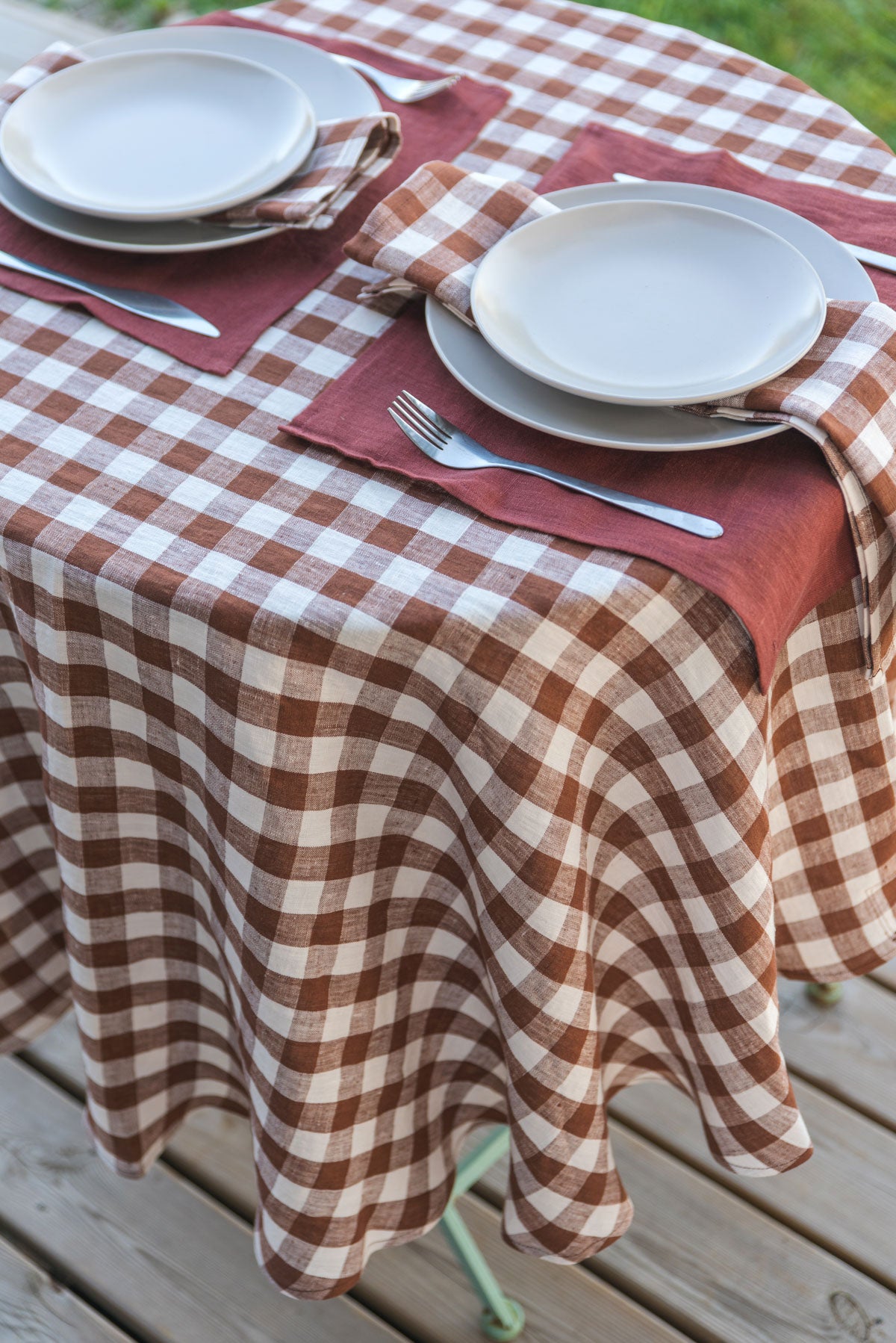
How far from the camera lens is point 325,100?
103cm

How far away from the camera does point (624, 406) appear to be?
78 centimetres

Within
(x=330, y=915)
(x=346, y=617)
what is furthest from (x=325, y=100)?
(x=330, y=915)

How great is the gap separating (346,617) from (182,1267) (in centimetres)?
86

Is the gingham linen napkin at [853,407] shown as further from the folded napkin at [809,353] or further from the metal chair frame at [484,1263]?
the metal chair frame at [484,1263]

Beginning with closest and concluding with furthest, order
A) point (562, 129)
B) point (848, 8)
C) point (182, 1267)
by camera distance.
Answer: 1. point (562, 129)
2. point (182, 1267)
3. point (848, 8)

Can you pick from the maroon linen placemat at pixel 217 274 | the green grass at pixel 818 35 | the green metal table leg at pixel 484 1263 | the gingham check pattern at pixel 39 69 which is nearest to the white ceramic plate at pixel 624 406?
the maroon linen placemat at pixel 217 274

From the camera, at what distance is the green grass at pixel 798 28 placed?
268 cm

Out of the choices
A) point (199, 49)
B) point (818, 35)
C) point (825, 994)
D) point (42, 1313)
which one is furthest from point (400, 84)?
point (818, 35)

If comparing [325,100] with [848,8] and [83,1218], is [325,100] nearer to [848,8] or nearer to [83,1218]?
[83,1218]

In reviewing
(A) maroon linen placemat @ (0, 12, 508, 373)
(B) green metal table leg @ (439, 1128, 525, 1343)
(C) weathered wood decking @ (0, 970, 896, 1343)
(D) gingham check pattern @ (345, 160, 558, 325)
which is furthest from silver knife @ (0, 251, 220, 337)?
(C) weathered wood decking @ (0, 970, 896, 1343)

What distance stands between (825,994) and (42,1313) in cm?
88

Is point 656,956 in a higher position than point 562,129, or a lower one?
lower

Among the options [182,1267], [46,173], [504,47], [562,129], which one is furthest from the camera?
[182,1267]

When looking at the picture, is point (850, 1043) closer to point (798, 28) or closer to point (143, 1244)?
point (143, 1244)
